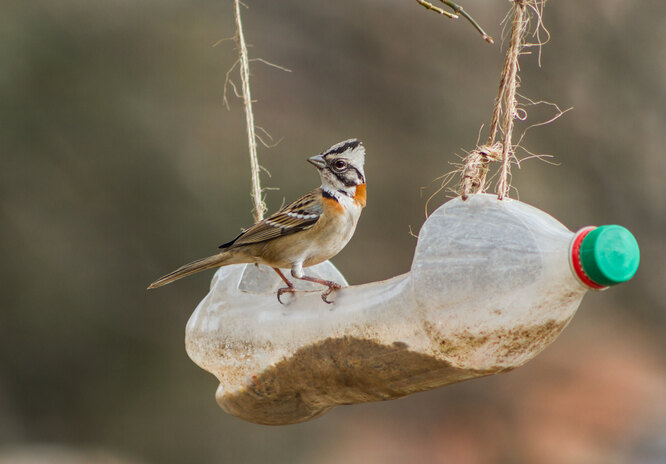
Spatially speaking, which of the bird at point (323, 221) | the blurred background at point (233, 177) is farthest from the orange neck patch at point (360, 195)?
the blurred background at point (233, 177)

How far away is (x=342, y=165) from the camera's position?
2977mm

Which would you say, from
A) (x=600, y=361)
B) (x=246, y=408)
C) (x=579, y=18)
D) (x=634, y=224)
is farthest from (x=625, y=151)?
(x=246, y=408)

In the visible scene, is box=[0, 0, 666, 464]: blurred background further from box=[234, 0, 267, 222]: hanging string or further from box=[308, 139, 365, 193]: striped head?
box=[308, 139, 365, 193]: striped head

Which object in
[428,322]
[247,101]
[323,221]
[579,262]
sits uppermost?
[247,101]

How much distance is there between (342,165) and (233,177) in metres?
4.99

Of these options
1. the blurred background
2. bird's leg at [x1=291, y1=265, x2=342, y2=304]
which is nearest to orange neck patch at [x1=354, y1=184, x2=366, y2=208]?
bird's leg at [x1=291, y1=265, x2=342, y2=304]

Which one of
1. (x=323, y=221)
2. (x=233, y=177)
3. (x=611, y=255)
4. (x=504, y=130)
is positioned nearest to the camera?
(x=611, y=255)

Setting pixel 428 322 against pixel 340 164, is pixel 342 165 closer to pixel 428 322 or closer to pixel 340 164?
pixel 340 164

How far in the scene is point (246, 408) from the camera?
2.89 metres

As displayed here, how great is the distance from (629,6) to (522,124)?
1.58 meters

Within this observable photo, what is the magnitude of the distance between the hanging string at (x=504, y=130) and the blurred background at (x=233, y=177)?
16.8ft

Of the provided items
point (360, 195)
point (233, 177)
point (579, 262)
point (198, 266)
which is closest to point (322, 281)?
point (360, 195)

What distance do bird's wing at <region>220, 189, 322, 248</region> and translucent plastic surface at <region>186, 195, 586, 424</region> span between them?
28cm

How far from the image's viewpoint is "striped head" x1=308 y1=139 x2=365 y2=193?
2.94 metres
